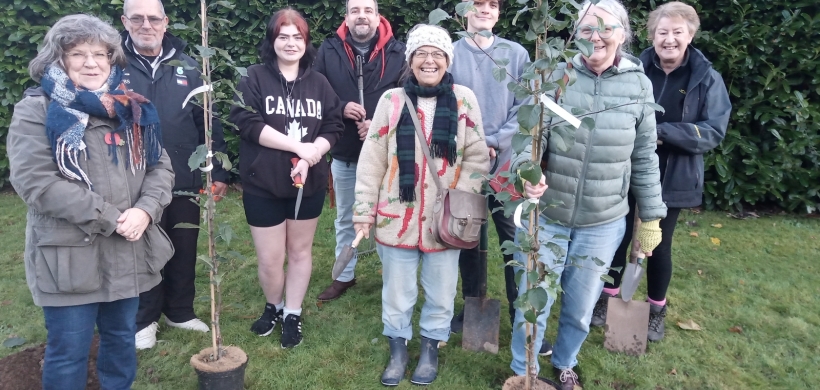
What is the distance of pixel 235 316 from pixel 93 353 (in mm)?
903

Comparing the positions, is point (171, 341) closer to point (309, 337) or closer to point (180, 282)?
point (180, 282)

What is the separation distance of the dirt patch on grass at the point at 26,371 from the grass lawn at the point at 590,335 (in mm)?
248

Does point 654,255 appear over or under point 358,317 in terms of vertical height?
over

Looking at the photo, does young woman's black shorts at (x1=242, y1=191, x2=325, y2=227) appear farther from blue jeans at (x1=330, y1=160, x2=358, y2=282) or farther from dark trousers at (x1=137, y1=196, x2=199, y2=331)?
blue jeans at (x1=330, y1=160, x2=358, y2=282)

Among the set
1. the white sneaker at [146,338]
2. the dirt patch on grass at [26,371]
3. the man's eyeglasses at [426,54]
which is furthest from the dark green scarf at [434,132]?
the dirt patch on grass at [26,371]

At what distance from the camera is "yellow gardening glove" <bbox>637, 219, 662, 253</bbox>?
112 inches

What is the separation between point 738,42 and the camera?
17.6 feet

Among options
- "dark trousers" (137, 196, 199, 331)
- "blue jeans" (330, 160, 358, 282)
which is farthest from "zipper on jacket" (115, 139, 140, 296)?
"blue jeans" (330, 160, 358, 282)

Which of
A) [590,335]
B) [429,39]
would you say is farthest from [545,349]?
[429,39]

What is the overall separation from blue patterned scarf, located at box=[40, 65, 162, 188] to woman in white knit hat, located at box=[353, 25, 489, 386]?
106 cm

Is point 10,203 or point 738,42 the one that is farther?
point 10,203

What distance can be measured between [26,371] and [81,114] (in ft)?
5.35

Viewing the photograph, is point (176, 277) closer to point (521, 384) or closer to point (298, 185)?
point (298, 185)

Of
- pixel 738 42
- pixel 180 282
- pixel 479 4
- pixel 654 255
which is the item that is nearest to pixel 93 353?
pixel 180 282
